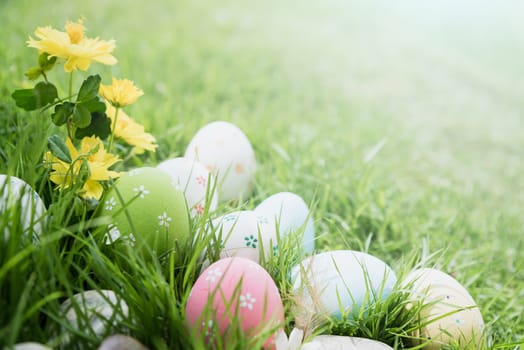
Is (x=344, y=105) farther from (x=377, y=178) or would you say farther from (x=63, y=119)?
(x=63, y=119)

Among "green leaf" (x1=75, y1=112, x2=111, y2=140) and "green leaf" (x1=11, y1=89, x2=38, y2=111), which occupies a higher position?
"green leaf" (x1=11, y1=89, x2=38, y2=111)

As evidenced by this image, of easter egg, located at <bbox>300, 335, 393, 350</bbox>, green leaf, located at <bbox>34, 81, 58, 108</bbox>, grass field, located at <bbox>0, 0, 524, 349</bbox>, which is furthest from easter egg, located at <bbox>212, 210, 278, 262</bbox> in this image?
green leaf, located at <bbox>34, 81, 58, 108</bbox>

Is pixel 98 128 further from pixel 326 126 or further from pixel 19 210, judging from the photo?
pixel 326 126

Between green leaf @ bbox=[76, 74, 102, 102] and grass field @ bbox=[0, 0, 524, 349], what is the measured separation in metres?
0.10

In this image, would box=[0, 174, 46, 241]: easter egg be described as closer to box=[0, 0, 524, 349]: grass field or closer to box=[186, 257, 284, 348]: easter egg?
box=[0, 0, 524, 349]: grass field

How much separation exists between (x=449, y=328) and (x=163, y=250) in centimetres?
60

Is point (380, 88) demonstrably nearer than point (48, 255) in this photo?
No

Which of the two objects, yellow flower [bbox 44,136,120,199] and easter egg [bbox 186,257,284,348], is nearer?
easter egg [bbox 186,257,284,348]

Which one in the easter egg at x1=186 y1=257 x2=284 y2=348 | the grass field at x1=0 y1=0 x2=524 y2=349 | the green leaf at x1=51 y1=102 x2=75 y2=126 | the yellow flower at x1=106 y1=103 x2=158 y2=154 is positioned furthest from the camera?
the yellow flower at x1=106 y1=103 x2=158 y2=154

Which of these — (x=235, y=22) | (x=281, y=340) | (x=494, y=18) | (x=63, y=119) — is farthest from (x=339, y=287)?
(x=494, y=18)

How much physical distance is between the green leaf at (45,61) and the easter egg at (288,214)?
564 millimetres

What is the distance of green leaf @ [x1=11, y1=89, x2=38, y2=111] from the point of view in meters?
1.06

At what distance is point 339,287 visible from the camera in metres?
1.05

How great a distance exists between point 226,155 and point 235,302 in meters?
0.69
